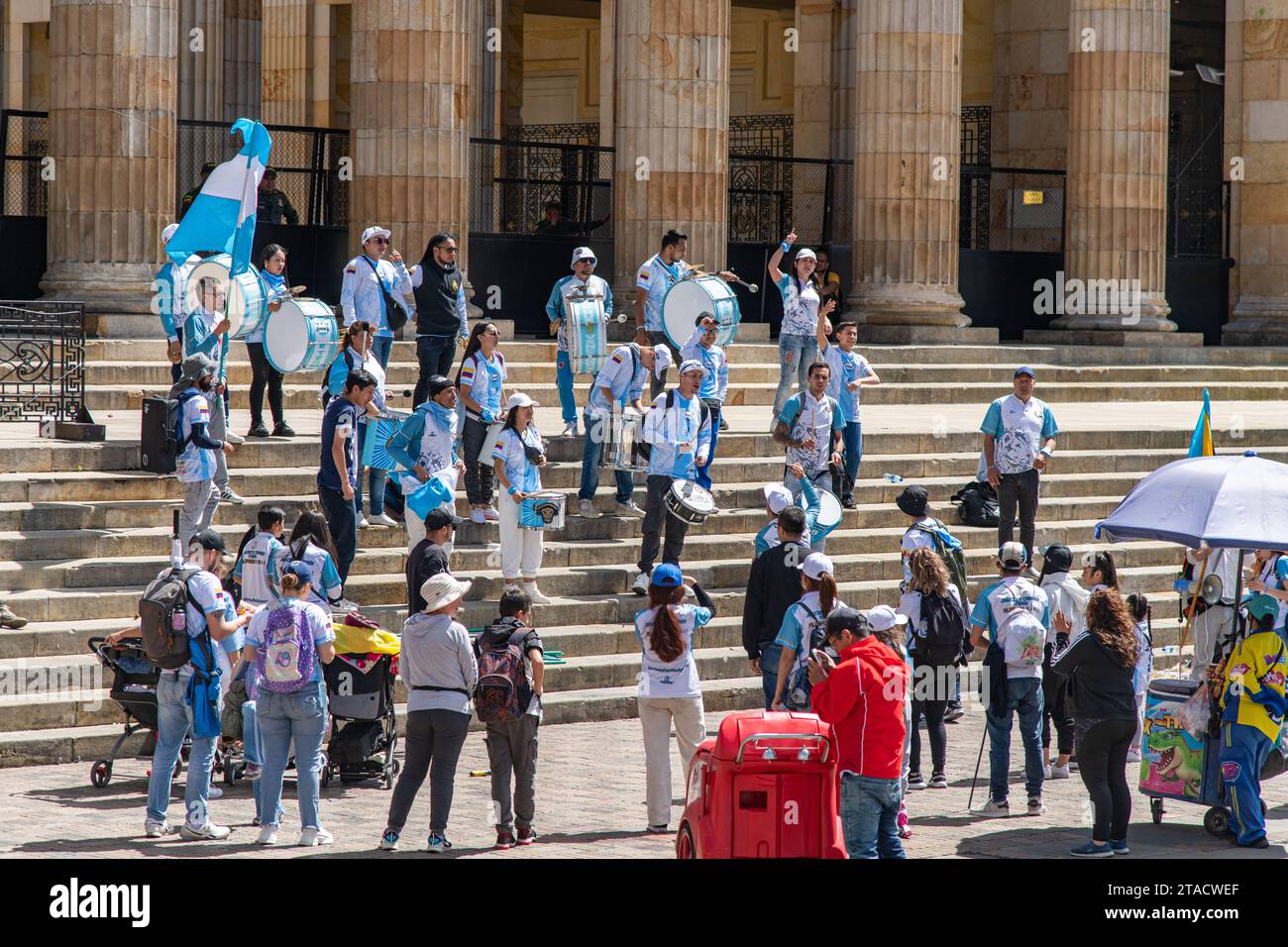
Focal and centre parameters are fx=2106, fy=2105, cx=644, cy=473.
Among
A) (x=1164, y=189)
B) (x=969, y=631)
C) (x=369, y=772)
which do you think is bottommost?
(x=369, y=772)

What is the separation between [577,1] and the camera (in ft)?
124

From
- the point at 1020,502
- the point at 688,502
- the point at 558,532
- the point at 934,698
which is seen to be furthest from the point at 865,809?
the point at 1020,502

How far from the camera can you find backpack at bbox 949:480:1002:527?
1873cm

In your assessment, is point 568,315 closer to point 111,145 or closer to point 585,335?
point 585,335

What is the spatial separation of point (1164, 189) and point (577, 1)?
1420cm

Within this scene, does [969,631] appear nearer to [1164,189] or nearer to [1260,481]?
[1260,481]

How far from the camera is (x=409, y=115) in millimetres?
21875

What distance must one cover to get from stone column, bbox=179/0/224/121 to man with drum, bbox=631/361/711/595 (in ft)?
43.3

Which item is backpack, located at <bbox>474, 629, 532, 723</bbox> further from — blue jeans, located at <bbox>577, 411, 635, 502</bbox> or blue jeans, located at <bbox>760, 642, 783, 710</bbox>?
A: blue jeans, located at <bbox>577, 411, 635, 502</bbox>

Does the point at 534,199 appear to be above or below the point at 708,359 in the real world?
above

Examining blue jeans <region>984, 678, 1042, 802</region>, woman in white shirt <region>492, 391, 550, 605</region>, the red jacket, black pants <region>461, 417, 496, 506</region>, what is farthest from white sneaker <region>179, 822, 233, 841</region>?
black pants <region>461, 417, 496, 506</region>

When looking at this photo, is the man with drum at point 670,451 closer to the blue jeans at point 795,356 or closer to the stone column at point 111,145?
the blue jeans at point 795,356

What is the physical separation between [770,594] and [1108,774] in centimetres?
247
